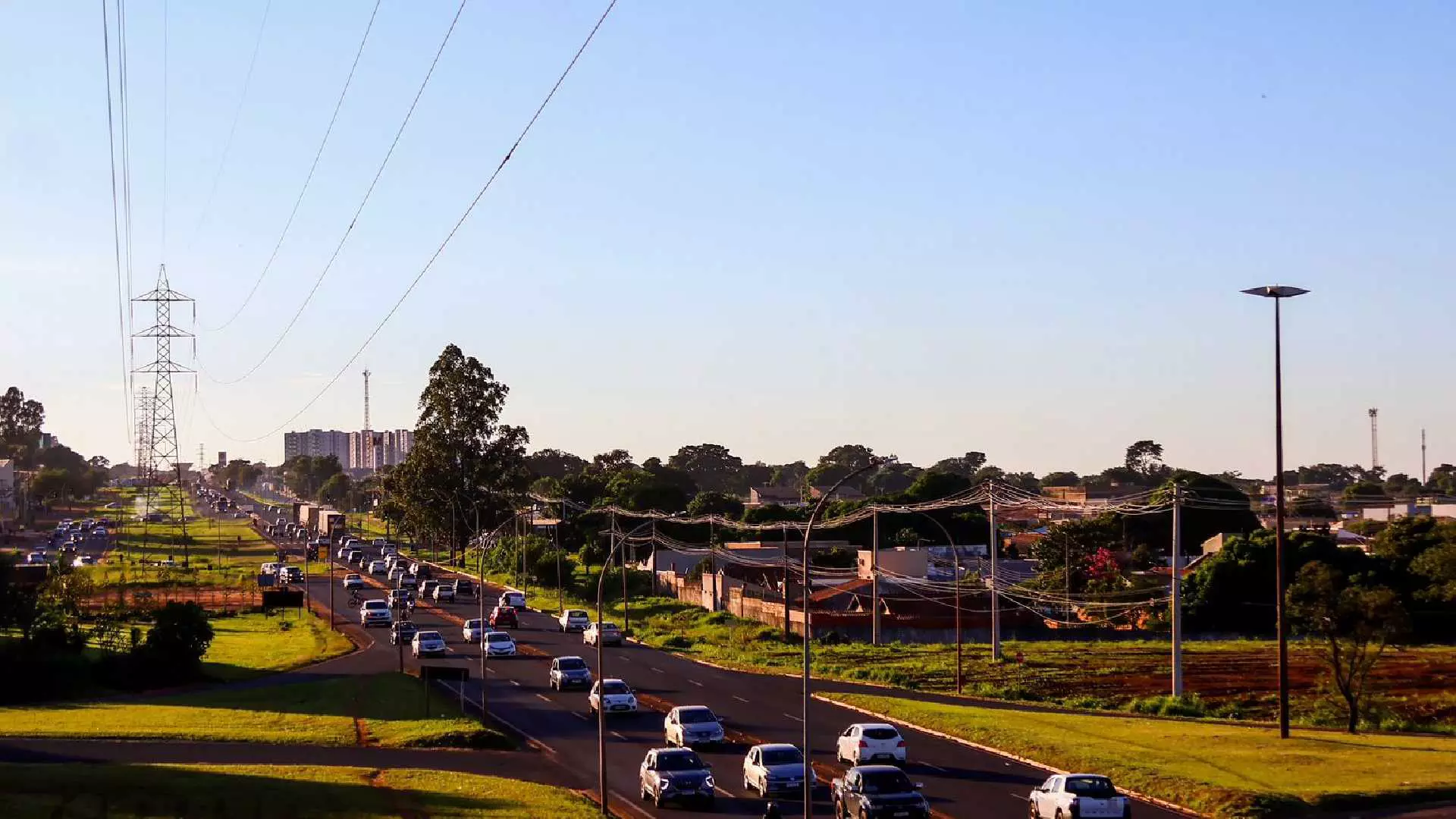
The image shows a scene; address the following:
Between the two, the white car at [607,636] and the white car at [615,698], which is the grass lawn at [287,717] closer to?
the white car at [615,698]

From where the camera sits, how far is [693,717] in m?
48.8

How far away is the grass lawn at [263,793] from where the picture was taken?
35281 millimetres

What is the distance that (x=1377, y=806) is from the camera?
3750 centimetres

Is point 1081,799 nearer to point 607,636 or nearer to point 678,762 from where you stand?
point 678,762

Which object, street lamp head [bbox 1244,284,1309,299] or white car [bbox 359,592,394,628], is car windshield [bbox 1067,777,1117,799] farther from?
white car [bbox 359,592,394,628]

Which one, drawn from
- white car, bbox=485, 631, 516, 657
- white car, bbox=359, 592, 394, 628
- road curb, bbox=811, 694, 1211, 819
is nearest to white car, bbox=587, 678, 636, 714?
road curb, bbox=811, 694, 1211, 819

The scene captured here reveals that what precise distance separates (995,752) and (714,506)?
12709cm

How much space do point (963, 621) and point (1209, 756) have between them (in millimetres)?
54395

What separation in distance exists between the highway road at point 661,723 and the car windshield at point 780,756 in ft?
3.66

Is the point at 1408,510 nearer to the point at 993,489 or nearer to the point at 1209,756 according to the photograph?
the point at 993,489

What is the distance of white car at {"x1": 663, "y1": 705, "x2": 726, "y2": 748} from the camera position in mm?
48344

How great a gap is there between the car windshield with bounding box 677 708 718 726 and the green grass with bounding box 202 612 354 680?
3331 cm

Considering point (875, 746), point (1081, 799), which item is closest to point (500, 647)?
point (875, 746)

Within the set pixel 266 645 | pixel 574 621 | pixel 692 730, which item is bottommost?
pixel 266 645
